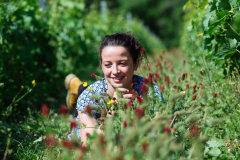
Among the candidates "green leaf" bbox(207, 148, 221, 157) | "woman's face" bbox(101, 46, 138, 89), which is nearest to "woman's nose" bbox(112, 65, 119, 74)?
"woman's face" bbox(101, 46, 138, 89)

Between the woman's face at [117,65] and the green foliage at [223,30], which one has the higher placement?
the green foliage at [223,30]

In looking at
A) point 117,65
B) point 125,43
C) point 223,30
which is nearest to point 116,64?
point 117,65

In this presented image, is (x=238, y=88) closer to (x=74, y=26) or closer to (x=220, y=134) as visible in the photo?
(x=220, y=134)

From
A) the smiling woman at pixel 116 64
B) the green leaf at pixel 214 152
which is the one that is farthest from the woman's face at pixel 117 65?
the green leaf at pixel 214 152

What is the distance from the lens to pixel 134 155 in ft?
3.02

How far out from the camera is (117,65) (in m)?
1.89

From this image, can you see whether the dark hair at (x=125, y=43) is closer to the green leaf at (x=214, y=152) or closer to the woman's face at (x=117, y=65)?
the woman's face at (x=117, y=65)

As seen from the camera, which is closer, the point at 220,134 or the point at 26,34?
the point at 220,134

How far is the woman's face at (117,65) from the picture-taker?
188 centimetres

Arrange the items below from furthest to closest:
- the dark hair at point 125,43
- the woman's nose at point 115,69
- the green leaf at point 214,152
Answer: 1. the dark hair at point 125,43
2. the woman's nose at point 115,69
3. the green leaf at point 214,152

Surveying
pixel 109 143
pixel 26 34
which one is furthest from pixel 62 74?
pixel 109 143

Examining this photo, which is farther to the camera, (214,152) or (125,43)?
(125,43)

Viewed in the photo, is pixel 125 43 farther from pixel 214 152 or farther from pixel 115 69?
pixel 214 152

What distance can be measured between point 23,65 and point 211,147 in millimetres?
2479
